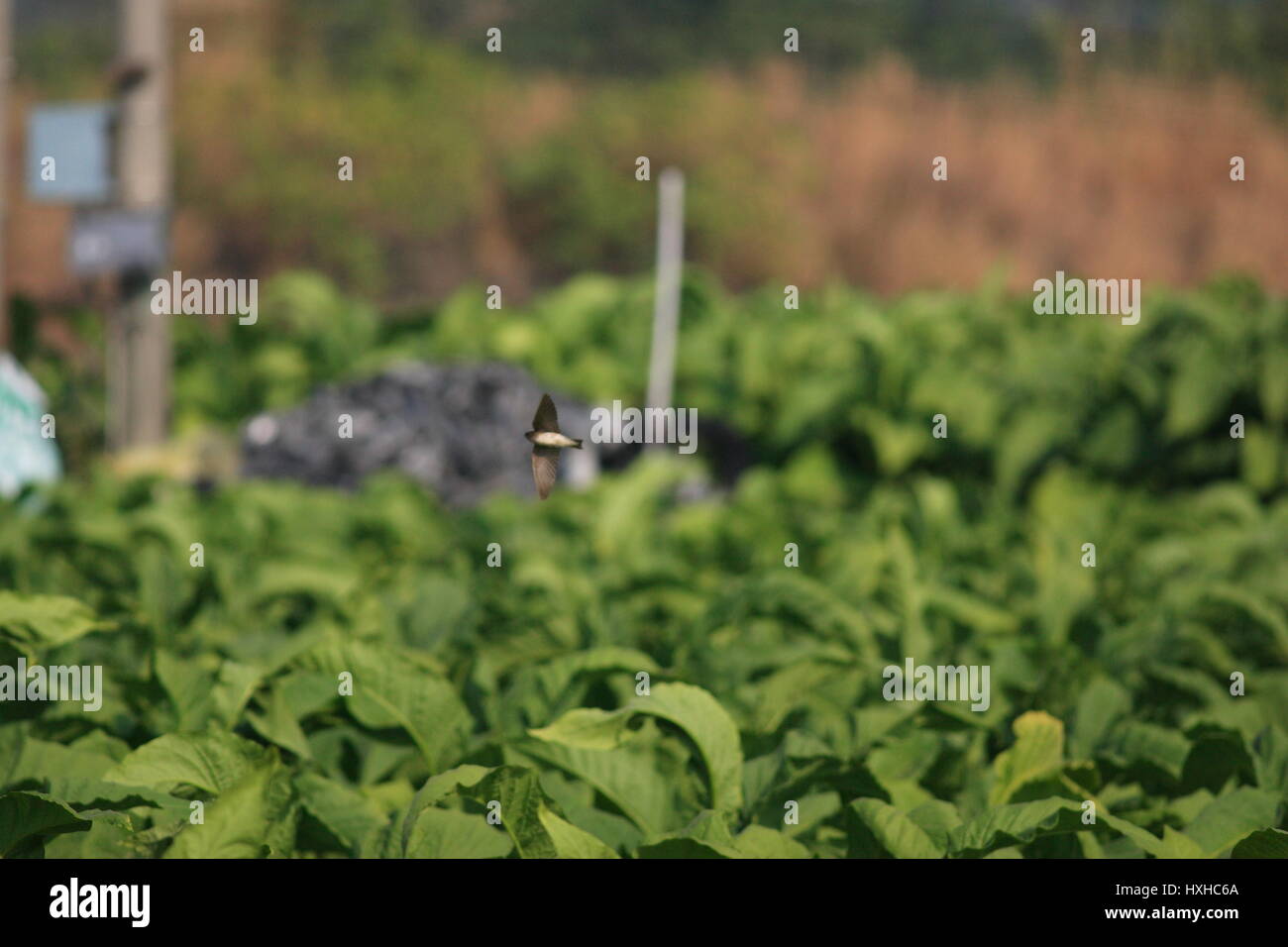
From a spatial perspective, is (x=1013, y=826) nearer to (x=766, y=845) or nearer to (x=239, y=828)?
(x=766, y=845)

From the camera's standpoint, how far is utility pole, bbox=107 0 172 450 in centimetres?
622

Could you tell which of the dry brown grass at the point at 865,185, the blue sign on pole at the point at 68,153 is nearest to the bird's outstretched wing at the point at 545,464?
the blue sign on pole at the point at 68,153

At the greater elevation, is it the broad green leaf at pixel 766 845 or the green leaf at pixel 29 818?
the green leaf at pixel 29 818

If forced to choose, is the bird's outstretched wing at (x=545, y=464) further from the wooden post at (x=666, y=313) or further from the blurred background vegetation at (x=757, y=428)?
the wooden post at (x=666, y=313)

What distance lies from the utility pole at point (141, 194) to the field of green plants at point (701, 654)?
2.30 m

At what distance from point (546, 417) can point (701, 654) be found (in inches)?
44.7

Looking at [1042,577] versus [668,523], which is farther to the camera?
[668,523]

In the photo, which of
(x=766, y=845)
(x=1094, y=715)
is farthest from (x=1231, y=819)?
(x=766, y=845)

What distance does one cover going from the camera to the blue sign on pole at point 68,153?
5984mm

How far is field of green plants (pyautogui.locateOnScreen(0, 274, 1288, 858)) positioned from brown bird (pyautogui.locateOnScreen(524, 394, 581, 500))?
1.40ft

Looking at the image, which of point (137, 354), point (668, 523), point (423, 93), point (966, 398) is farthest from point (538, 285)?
point (668, 523)
